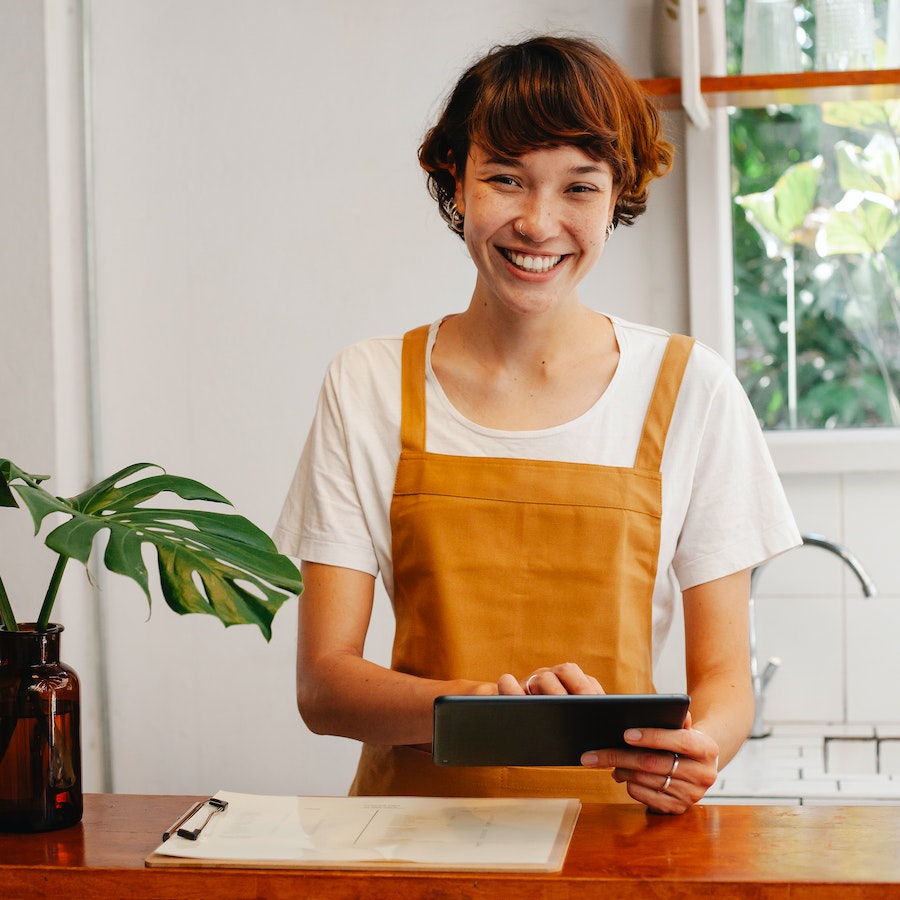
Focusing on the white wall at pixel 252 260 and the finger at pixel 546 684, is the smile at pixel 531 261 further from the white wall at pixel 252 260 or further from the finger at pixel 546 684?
the white wall at pixel 252 260

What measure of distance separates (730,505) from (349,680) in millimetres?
481

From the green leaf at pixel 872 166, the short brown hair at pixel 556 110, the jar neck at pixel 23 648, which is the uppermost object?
the green leaf at pixel 872 166

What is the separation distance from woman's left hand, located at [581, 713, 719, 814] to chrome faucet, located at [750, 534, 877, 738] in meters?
1.12

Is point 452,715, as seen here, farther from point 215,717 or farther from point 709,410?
point 215,717

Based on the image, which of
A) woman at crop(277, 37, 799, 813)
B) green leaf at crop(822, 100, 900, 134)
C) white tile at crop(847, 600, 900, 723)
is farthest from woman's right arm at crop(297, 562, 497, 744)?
green leaf at crop(822, 100, 900, 134)

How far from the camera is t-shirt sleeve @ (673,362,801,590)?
4.72ft

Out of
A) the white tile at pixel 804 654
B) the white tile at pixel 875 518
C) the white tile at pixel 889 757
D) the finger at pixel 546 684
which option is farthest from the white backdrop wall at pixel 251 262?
the finger at pixel 546 684

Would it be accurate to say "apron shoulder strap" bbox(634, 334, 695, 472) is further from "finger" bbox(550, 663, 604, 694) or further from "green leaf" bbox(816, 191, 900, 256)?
"green leaf" bbox(816, 191, 900, 256)

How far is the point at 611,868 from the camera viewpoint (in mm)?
1011

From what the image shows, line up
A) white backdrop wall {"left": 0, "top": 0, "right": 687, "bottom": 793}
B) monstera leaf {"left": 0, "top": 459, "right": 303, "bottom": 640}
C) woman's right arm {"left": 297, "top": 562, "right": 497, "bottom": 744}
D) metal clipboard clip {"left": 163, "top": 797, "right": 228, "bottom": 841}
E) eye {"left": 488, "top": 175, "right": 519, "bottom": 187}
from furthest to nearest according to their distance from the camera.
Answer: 1. white backdrop wall {"left": 0, "top": 0, "right": 687, "bottom": 793}
2. eye {"left": 488, "top": 175, "right": 519, "bottom": 187}
3. woman's right arm {"left": 297, "top": 562, "right": 497, "bottom": 744}
4. metal clipboard clip {"left": 163, "top": 797, "right": 228, "bottom": 841}
5. monstera leaf {"left": 0, "top": 459, "right": 303, "bottom": 640}

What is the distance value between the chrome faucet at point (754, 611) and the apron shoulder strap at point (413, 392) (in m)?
0.97

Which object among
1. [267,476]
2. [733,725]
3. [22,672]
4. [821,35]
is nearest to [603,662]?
[733,725]

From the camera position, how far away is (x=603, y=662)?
1424 millimetres

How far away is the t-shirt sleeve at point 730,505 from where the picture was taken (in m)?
1.44
